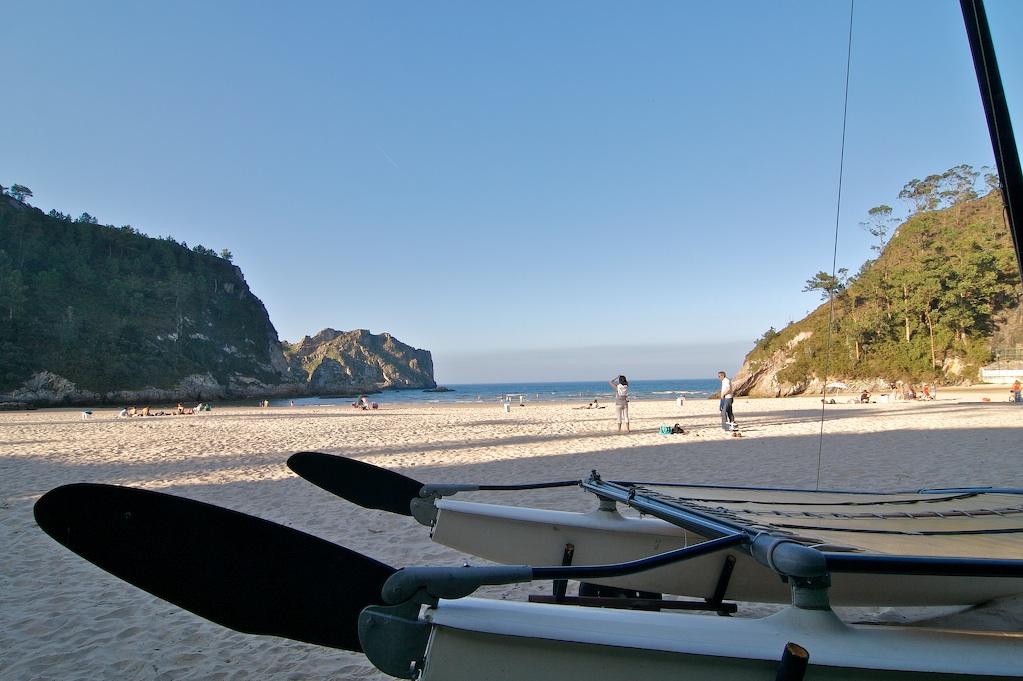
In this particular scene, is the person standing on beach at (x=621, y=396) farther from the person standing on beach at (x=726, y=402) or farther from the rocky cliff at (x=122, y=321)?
the rocky cliff at (x=122, y=321)

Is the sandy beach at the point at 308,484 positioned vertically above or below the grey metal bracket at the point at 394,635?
below

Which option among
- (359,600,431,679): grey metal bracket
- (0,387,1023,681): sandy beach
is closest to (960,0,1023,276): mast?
(0,387,1023,681): sandy beach

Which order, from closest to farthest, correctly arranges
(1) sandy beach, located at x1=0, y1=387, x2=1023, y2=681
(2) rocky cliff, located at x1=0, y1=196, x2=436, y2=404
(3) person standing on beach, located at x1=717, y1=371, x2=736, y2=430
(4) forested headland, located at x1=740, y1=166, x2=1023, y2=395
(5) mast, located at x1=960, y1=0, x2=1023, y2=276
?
(5) mast, located at x1=960, y1=0, x2=1023, y2=276 < (1) sandy beach, located at x1=0, y1=387, x2=1023, y2=681 < (3) person standing on beach, located at x1=717, y1=371, x2=736, y2=430 < (4) forested headland, located at x1=740, y1=166, x2=1023, y2=395 < (2) rocky cliff, located at x1=0, y1=196, x2=436, y2=404

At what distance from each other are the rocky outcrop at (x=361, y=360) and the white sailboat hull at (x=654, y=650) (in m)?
102

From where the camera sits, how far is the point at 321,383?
322 feet

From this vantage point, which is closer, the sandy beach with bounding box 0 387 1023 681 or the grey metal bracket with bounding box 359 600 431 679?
the grey metal bracket with bounding box 359 600 431 679

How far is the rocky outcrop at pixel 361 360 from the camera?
107 metres

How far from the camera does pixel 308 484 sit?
7.78 meters

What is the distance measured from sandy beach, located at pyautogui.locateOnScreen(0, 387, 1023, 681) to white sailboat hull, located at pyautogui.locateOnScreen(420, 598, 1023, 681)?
42.6 inches

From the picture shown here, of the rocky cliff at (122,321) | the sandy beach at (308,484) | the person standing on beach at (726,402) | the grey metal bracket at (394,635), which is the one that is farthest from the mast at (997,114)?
the rocky cliff at (122,321)

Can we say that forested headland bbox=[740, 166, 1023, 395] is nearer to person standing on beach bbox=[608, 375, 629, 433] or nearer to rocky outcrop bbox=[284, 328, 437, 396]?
person standing on beach bbox=[608, 375, 629, 433]

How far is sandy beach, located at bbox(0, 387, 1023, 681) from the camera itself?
301 centimetres

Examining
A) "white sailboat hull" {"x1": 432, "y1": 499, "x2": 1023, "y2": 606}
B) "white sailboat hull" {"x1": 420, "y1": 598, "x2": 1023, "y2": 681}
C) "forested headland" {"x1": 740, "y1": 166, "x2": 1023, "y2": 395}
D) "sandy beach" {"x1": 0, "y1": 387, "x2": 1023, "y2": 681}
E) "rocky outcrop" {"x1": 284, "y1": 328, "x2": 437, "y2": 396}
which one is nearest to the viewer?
"white sailboat hull" {"x1": 420, "y1": 598, "x2": 1023, "y2": 681}

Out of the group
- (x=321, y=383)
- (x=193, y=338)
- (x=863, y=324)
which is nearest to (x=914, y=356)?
(x=863, y=324)
